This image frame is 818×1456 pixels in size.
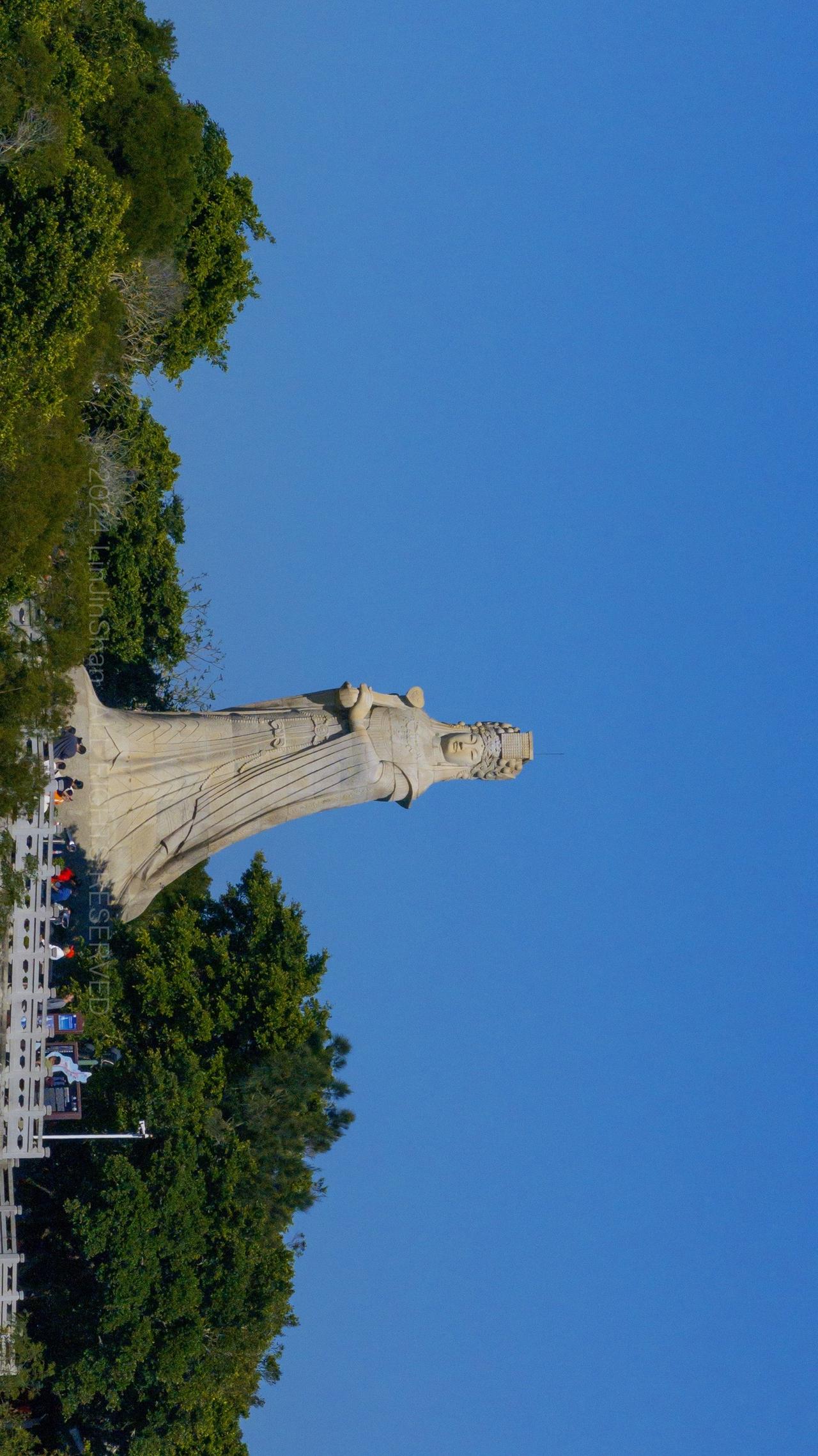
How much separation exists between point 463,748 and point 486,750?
46cm

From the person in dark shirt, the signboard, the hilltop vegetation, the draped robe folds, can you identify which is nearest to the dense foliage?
the signboard

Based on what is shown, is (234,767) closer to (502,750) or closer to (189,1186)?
(502,750)

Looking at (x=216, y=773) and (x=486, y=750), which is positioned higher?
(x=486, y=750)

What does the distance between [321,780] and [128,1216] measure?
763 centimetres

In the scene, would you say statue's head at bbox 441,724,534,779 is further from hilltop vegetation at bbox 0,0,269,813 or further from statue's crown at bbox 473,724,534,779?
hilltop vegetation at bbox 0,0,269,813

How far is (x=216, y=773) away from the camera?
1400 inches

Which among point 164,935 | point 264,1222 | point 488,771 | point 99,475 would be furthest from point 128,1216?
point 99,475

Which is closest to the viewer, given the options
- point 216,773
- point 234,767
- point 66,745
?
point 66,745

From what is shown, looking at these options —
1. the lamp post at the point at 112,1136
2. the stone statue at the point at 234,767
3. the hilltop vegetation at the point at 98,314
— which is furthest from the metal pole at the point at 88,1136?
the hilltop vegetation at the point at 98,314

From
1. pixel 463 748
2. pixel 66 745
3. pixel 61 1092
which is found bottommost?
pixel 61 1092

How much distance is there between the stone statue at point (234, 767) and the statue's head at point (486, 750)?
0.08 ft

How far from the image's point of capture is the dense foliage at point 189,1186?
112ft

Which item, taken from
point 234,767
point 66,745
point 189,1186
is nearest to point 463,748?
point 234,767

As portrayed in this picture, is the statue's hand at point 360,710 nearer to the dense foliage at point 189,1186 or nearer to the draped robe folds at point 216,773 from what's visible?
the draped robe folds at point 216,773
